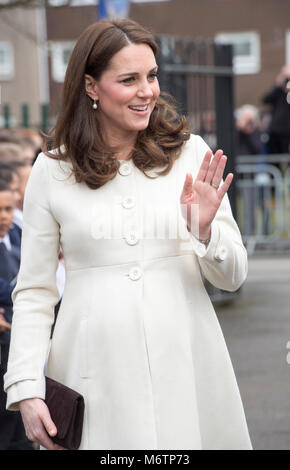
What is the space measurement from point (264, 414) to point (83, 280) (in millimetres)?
2969

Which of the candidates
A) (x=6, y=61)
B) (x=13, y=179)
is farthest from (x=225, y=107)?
(x=6, y=61)

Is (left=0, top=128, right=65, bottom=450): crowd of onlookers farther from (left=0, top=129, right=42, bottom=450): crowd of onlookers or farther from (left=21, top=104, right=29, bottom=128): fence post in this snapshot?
(left=21, top=104, right=29, bottom=128): fence post

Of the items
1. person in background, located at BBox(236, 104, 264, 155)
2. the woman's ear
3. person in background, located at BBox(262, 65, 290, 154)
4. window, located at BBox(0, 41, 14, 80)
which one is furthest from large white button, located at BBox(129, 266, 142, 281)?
window, located at BBox(0, 41, 14, 80)

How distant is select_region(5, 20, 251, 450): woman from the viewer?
2.76 meters

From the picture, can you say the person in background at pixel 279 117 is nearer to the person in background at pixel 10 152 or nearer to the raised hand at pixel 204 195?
the person in background at pixel 10 152

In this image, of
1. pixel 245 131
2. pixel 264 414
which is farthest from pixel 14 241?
pixel 245 131

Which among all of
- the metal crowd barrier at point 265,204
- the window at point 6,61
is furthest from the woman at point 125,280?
the window at point 6,61

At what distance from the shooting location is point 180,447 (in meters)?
2.75

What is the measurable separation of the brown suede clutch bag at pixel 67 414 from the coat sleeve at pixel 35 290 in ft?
0.19

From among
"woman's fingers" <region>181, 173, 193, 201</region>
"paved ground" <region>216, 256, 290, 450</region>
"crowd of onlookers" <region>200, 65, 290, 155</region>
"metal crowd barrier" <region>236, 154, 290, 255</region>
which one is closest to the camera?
A: "woman's fingers" <region>181, 173, 193, 201</region>

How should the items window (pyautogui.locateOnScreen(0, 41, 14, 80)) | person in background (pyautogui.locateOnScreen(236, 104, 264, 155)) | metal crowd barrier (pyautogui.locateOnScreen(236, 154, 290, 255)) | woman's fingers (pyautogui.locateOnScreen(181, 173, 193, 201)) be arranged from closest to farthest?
woman's fingers (pyautogui.locateOnScreen(181, 173, 193, 201)) < metal crowd barrier (pyautogui.locateOnScreen(236, 154, 290, 255)) < person in background (pyautogui.locateOnScreen(236, 104, 264, 155)) < window (pyautogui.locateOnScreen(0, 41, 14, 80))

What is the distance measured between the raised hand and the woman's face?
0.27 metres

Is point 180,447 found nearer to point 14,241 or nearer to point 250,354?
point 14,241

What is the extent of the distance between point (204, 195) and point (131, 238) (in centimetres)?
28
